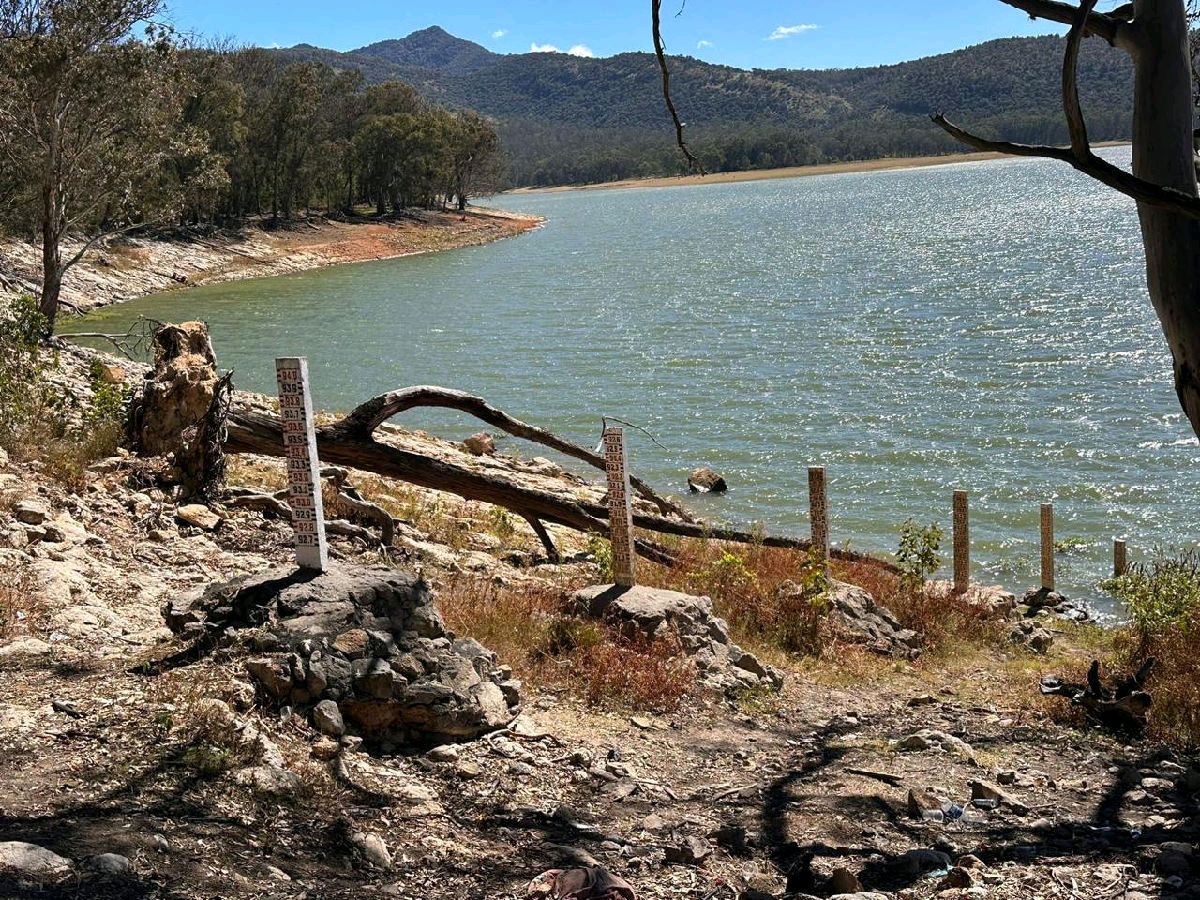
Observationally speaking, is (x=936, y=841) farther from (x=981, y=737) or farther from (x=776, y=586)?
(x=776, y=586)

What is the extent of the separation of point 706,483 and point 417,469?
912 centimetres

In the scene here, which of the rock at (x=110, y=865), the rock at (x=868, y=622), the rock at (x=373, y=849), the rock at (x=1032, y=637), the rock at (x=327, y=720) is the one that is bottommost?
the rock at (x=1032, y=637)

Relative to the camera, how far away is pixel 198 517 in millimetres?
9383

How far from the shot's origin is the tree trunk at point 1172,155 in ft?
17.9

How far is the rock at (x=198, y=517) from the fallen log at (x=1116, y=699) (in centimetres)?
619

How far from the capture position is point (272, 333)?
130 feet

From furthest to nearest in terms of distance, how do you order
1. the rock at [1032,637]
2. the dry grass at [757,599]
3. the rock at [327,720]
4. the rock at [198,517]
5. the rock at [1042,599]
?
the rock at [1042,599], the rock at [1032,637], the dry grass at [757,599], the rock at [198,517], the rock at [327,720]

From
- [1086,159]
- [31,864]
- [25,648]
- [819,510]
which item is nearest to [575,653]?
[25,648]

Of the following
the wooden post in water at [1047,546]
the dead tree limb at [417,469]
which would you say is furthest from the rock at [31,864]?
the wooden post in water at [1047,546]

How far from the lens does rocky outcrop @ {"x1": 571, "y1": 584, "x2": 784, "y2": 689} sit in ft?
26.3

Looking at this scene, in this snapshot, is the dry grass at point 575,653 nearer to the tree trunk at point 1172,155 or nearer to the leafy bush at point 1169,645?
the leafy bush at point 1169,645

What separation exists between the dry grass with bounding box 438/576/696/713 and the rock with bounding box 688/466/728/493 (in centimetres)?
1096

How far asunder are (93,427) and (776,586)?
6.14 metres

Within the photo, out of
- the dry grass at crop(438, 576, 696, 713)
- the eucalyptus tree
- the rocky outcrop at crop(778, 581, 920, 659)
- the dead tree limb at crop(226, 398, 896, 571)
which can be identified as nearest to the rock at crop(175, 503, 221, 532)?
the dead tree limb at crop(226, 398, 896, 571)
